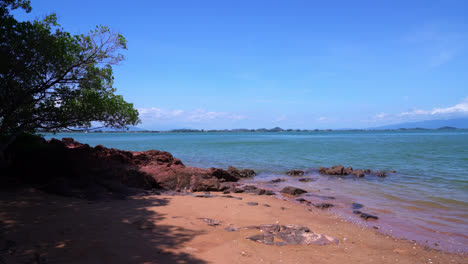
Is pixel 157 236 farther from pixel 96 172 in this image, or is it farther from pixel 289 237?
pixel 96 172

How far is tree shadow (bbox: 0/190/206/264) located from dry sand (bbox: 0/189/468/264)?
1cm

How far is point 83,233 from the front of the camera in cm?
561

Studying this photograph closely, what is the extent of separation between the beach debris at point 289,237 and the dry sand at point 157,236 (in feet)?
0.64

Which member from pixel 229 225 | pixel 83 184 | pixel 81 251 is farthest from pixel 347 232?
pixel 83 184

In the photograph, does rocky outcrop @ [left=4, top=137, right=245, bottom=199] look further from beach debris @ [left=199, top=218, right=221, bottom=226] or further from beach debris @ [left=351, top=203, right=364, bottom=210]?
beach debris @ [left=351, top=203, right=364, bottom=210]

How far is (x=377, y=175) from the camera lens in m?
18.8

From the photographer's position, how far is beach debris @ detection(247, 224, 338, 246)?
6188mm

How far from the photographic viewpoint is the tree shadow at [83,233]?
15.0 ft

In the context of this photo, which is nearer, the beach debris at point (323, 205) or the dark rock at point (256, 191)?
the beach debris at point (323, 205)

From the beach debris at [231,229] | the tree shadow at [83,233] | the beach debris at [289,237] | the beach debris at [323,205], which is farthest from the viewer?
the beach debris at [323,205]

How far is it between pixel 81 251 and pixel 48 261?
0.56 m

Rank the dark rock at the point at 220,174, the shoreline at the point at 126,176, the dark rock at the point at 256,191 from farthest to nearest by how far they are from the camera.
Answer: the dark rock at the point at 220,174 < the dark rock at the point at 256,191 < the shoreline at the point at 126,176

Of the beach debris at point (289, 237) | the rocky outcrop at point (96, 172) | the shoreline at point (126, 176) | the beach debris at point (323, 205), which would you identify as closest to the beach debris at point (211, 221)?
the beach debris at point (289, 237)

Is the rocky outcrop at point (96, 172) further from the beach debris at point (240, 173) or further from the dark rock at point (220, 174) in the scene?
the beach debris at point (240, 173)
